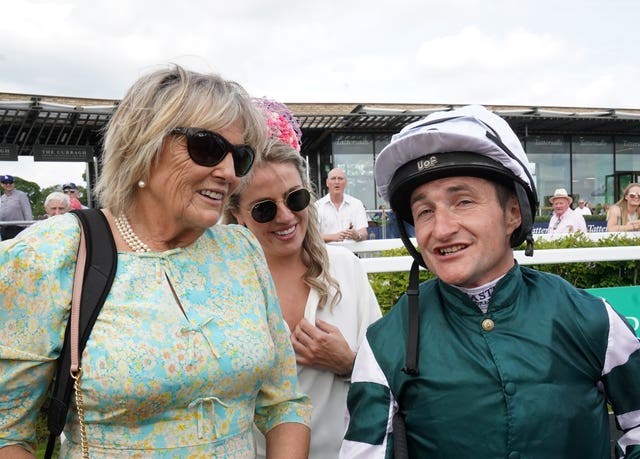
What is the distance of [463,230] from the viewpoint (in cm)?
157

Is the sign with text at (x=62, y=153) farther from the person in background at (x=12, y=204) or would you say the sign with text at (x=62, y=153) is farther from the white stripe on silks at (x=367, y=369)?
the white stripe on silks at (x=367, y=369)

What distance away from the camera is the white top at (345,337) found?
202cm

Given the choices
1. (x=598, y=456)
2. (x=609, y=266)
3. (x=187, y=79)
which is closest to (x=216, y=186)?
(x=187, y=79)

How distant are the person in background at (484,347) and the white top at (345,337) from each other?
0.39 metres

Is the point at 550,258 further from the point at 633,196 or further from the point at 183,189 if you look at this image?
the point at 633,196

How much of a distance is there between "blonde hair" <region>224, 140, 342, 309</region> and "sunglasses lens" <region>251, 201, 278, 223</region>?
11cm

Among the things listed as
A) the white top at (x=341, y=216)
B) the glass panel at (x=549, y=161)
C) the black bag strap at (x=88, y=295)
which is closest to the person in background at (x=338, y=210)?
the white top at (x=341, y=216)

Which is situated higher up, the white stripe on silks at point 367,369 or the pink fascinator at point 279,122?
the pink fascinator at point 279,122

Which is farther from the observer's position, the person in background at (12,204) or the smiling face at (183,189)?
the person in background at (12,204)

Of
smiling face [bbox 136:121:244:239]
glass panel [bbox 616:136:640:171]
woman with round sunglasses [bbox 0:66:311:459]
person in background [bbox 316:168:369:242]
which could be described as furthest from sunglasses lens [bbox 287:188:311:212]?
glass panel [bbox 616:136:640:171]

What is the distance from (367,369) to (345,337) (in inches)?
20.7

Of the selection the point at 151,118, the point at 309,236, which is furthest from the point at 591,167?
the point at 151,118

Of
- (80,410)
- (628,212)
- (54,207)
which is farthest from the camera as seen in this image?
(628,212)

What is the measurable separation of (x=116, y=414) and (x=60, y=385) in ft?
0.54
